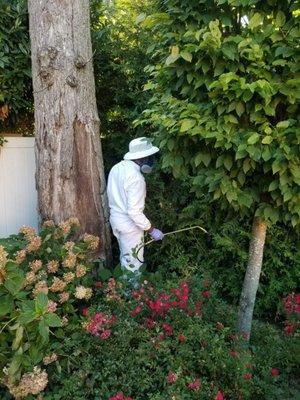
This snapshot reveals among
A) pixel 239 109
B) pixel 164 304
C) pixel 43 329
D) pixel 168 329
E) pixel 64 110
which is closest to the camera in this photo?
pixel 43 329

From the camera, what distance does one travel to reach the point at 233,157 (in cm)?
288

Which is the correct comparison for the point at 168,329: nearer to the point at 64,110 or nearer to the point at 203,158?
the point at 203,158

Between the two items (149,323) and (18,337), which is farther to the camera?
(149,323)

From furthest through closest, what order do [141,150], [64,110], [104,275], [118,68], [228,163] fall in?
[118,68], [141,150], [64,110], [104,275], [228,163]

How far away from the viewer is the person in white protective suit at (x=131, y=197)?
4.16 meters

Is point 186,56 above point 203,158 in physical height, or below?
above

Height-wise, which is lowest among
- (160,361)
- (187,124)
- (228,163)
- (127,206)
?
(160,361)

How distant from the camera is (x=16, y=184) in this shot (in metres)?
5.52

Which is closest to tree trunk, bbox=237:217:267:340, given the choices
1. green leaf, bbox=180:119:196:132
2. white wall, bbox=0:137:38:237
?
green leaf, bbox=180:119:196:132

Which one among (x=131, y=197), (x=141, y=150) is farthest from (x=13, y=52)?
(x=131, y=197)

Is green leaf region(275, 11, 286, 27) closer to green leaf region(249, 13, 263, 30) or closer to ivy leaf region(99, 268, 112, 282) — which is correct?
green leaf region(249, 13, 263, 30)

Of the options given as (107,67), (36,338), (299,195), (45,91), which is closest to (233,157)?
(299,195)

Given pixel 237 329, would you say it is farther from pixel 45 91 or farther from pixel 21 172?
pixel 21 172

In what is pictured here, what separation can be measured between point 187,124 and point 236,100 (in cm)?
35
